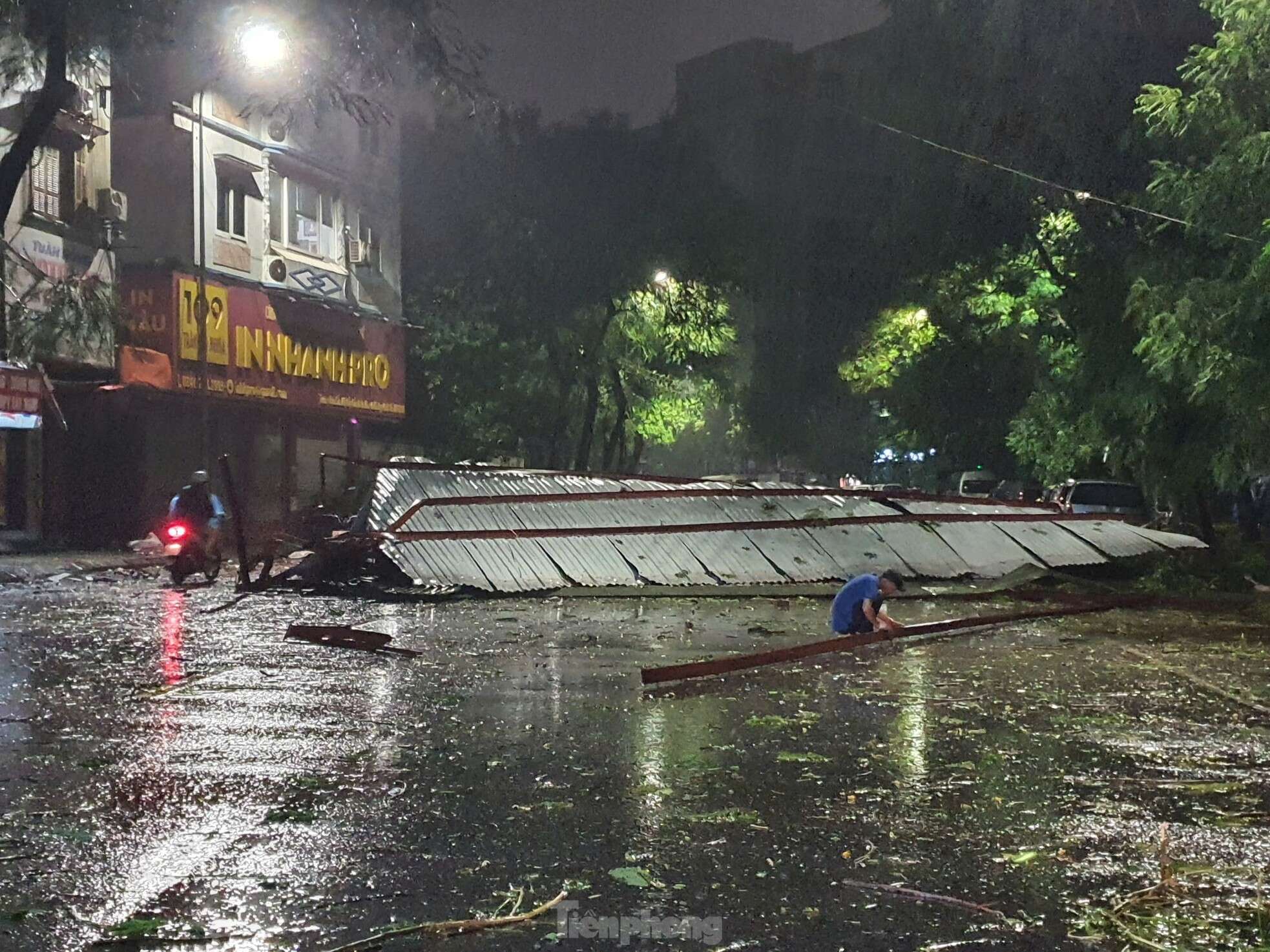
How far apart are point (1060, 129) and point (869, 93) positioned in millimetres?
5202

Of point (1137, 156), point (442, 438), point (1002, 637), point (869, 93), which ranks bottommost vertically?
point (1002, 637)

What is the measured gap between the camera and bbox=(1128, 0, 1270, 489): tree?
49.5 feet

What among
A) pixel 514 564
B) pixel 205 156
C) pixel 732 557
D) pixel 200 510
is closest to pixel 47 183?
pixel 205 156

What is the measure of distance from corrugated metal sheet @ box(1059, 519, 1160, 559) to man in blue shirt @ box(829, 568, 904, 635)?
404 inches

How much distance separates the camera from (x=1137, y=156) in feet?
68.3

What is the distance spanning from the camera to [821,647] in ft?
36.6

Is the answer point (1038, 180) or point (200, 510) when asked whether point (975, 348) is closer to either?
point (1038, 180)

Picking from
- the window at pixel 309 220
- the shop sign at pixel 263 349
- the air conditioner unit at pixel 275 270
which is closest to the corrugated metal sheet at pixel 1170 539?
the shop sign at pixel 263 349

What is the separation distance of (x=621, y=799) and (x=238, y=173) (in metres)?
29.2

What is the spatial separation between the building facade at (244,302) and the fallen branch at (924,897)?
69.2ft

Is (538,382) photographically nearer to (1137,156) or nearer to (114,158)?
(114,158)

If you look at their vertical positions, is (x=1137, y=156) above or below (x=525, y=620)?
above

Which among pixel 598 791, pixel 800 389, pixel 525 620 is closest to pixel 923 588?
pixel 525 620

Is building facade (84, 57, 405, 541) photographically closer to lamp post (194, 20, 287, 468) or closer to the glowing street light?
lamp post (194, 20, 287, 468)
